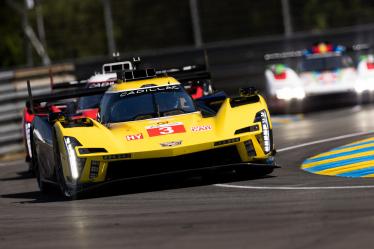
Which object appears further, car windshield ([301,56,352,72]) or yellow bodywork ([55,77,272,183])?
car windshield ([301,56,352,72])

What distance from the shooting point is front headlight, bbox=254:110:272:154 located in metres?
10.7

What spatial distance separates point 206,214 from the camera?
27.8 feet

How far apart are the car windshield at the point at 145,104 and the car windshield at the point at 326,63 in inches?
408

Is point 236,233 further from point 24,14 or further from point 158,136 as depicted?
point 24,14

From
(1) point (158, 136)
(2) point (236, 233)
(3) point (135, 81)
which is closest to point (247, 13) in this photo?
(3) point (135, 81)

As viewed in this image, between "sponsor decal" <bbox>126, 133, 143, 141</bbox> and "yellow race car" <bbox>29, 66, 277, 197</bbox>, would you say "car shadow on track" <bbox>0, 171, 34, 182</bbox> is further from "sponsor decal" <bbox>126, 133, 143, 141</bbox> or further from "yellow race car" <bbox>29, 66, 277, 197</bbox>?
"sponsor decal" <bbox>126, 133, 143, 141</bbox>

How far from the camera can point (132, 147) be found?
10328 millimetres

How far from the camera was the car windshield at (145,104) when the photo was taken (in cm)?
1145

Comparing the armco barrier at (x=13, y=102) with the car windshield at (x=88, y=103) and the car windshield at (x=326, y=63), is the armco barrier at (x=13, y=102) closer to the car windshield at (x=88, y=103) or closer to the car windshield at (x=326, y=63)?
the car windshield at (x=88, y=103)

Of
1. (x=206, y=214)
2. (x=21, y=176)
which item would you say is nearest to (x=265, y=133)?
(x=206, y=214)

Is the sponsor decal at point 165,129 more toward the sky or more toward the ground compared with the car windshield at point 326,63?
more toward the sky

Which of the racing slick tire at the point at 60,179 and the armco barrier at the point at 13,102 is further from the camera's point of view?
the armco barrier at the point at 13,102

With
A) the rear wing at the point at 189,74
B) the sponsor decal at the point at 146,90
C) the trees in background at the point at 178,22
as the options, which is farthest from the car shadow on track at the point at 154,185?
the trees in background at the point at 178,22

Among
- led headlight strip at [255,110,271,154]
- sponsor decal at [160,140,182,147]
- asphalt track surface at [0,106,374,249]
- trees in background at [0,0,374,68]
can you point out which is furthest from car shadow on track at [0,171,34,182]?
trees in background at [0,0,374,68]
